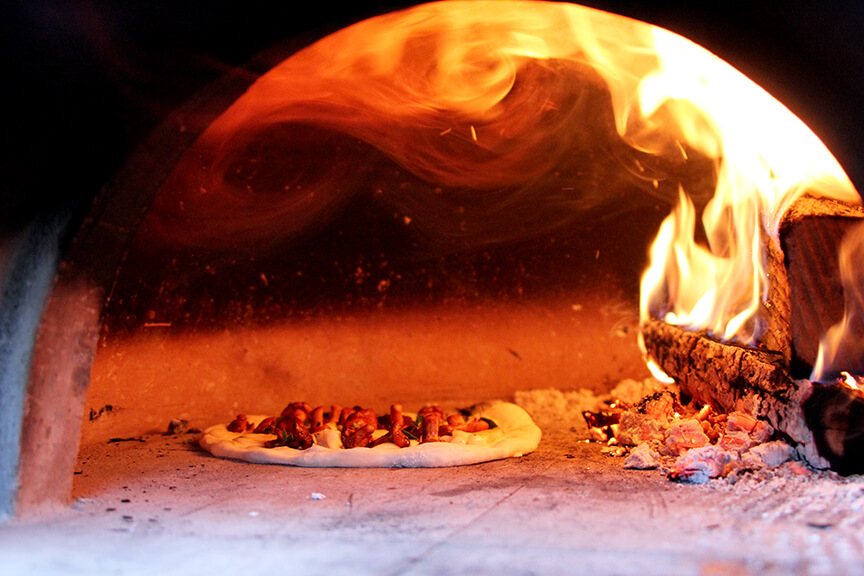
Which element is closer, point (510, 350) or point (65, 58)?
point (65, 58)

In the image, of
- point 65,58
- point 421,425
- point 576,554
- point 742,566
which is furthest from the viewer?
point 421,425

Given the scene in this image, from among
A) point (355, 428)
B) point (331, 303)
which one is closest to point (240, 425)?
point (355, 428)

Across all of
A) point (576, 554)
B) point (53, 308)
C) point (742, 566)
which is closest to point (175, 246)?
point (53, 308)

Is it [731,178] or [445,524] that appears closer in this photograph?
[445,524]

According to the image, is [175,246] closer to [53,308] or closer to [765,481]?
[53,308]

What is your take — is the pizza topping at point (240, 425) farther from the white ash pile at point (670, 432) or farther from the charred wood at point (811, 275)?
the charred wood at point (811, 275)

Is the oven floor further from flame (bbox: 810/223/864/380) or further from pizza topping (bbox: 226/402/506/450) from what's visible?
flame (bbox: 810/223/864/380)

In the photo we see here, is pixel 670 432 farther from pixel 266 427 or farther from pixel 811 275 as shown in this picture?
pixel 266 427
